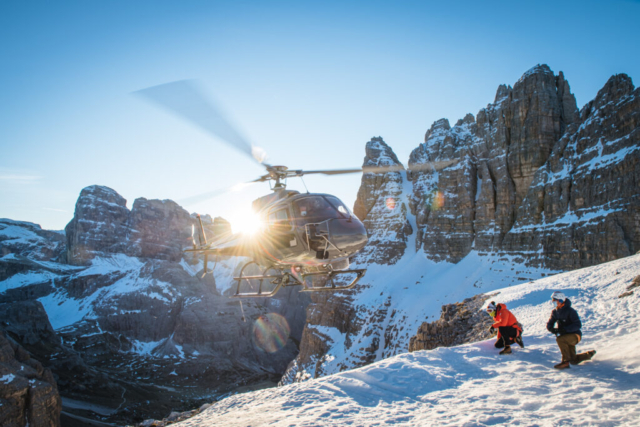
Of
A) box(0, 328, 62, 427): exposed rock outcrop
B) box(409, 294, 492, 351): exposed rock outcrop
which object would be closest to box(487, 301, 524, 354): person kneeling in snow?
box(409, 294, 492, 351): exposed rock outcrop

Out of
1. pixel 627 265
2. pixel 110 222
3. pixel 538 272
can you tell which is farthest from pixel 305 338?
pixel 110 222

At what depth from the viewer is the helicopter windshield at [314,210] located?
35.8ft

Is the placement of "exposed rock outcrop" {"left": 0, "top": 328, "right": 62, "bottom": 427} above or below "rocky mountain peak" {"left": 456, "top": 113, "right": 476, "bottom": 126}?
below

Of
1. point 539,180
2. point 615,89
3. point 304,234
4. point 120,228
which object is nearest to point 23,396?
point 304,234

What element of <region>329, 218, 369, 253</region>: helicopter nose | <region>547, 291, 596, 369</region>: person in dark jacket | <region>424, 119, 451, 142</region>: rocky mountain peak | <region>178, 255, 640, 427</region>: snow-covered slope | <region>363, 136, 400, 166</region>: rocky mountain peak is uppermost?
<region>424, 119, 451, 142</region>: rocky mountain peak

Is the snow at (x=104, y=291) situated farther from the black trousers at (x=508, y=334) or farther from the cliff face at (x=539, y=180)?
the black trousers at (x=508, y=334)

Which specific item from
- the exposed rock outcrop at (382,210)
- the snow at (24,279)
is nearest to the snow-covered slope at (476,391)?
the exposed rock outcrop at (382,210)

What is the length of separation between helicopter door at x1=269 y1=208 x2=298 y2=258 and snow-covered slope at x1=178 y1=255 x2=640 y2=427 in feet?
14.0

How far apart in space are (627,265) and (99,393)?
75.6 metres

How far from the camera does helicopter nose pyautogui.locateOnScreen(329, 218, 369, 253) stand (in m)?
10.7

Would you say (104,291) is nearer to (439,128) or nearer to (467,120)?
(439,128)

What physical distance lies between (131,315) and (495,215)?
99.1 meters

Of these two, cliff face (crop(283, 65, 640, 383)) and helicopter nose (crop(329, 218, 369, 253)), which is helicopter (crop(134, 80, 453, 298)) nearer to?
helicopter nose (crop(329, 218, 369, 253))

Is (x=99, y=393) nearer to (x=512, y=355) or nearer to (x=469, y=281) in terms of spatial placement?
(x=469, y=281)
